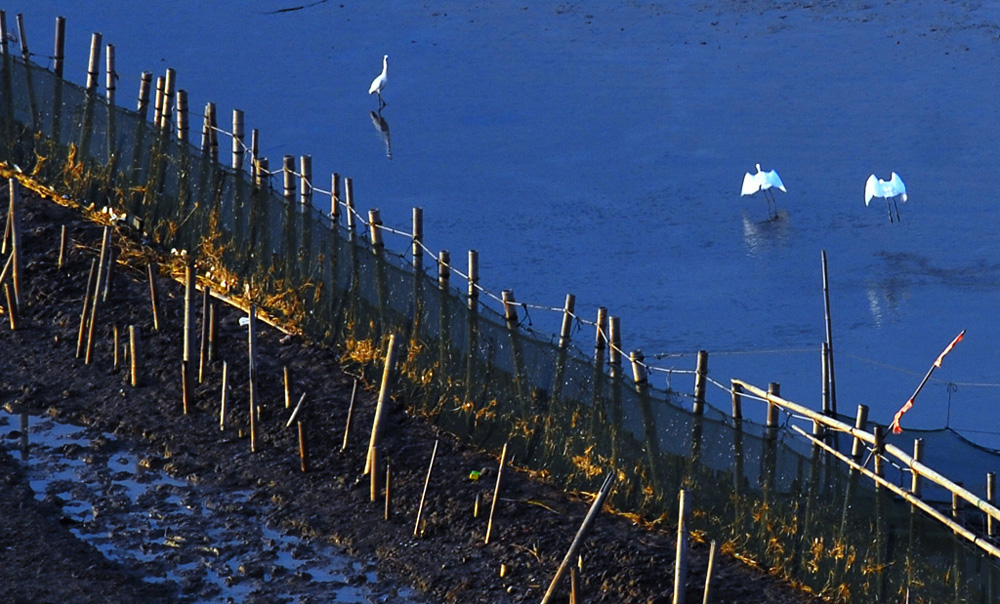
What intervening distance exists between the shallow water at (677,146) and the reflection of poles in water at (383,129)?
0.09 m

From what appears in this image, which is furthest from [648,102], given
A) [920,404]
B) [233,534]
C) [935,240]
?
[233,534]

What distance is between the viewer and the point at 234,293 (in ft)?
42.8

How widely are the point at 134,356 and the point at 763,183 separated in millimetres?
7809

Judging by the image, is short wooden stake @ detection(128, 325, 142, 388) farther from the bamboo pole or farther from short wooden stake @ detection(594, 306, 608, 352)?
the bamboo pole

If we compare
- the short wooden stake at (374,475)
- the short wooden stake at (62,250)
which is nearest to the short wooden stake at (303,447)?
the short wooden stake at (374,475)

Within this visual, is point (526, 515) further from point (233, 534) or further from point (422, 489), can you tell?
point (233, 534)

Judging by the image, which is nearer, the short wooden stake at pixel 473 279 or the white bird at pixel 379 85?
the short wooden stake at pixel 473 279

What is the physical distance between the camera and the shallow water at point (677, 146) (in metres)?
14.1

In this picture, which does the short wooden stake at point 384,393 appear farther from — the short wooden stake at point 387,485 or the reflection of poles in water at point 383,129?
the reflection of poles in water at point 383,129

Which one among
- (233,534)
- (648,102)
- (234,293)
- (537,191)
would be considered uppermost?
(648,102)

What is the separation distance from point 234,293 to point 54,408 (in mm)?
2085

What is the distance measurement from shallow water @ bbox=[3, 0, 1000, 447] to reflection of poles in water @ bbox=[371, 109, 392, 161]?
94 millimetres

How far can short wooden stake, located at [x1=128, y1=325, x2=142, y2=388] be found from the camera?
11336 mm

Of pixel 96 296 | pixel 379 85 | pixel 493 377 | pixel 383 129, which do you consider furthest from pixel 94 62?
pixel 493 377
